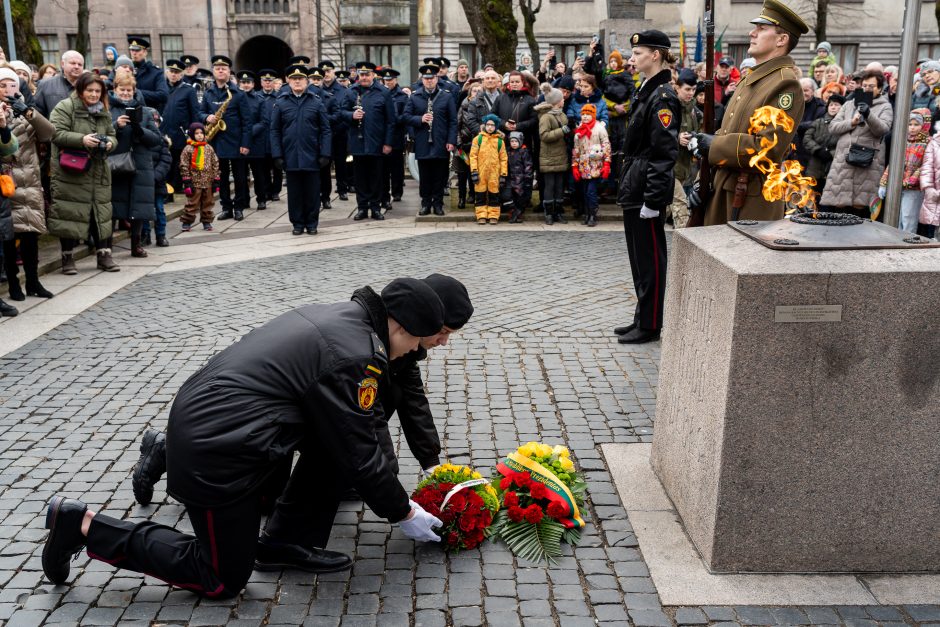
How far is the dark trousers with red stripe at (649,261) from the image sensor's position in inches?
288

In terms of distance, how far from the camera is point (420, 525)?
399 centimetres

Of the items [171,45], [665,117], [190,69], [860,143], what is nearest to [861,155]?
[860,143]

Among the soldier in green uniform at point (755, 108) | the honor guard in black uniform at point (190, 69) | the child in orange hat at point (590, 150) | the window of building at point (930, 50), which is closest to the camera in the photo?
the soldier in green uniform at point (755, 108)

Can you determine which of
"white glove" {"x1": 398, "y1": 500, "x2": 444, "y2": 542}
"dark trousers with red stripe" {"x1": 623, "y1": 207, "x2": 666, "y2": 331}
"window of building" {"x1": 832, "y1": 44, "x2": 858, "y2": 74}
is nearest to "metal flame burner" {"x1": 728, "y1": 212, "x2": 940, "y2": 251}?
"white glove" {"x1": 398, "y1": 500, "x2": 444, "y2": 542}

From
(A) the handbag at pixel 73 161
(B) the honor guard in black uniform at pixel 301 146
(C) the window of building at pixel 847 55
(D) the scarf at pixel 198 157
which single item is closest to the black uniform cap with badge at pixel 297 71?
(B) the honor guard in black uniform at pixel 301 146

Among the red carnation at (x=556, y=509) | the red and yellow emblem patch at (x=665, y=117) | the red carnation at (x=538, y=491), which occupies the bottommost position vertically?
the red carnation at (x=556, y=509)

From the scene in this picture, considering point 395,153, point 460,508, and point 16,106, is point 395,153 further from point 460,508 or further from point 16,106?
point 460,508

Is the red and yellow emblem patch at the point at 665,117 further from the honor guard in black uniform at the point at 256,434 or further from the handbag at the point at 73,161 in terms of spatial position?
the handbag at the point at 73,161

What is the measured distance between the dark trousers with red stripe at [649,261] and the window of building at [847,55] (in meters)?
37.3

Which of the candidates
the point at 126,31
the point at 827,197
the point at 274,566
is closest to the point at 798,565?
the point at 274,566

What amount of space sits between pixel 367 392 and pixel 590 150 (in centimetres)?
975

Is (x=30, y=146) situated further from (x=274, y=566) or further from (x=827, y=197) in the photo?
(x=827, y=197)

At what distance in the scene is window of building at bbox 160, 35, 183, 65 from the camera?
138ft

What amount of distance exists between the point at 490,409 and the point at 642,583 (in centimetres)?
219
